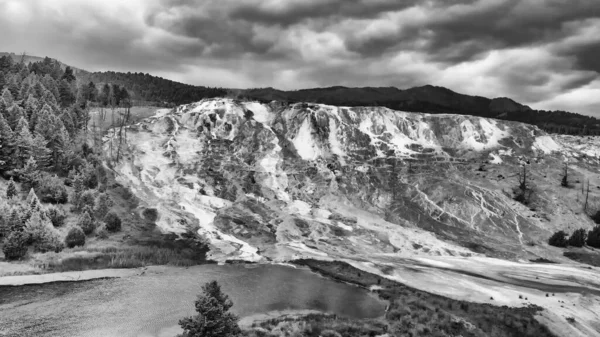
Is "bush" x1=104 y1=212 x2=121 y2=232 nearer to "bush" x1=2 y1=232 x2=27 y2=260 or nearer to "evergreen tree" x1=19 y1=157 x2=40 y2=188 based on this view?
"bush" x1=2 y1=232 x2=27 y2=260

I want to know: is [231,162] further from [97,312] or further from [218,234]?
[97,312]

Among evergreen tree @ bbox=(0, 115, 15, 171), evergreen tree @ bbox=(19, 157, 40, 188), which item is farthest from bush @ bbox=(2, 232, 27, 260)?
evergreen tree @ bbox=(0, 115, 15, 171)

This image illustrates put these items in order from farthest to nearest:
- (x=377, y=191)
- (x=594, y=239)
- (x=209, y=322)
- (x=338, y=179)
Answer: (x=338, y=179) < (x=377, y=191) < (x=594, y=239) < (x=209, y=322)

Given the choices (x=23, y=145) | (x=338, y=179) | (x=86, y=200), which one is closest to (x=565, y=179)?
(x=338, y=179)

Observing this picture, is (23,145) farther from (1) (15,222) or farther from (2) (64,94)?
(2) (64,94)

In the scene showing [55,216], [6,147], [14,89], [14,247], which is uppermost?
[14,89]

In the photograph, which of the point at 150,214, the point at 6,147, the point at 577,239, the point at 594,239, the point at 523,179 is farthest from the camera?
the point at 523,179
